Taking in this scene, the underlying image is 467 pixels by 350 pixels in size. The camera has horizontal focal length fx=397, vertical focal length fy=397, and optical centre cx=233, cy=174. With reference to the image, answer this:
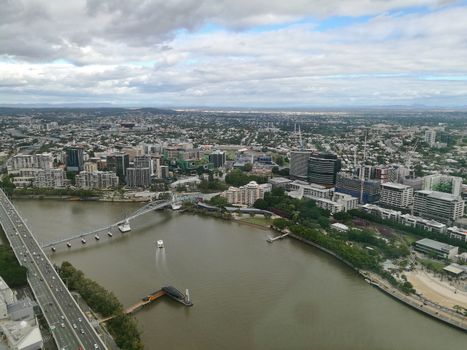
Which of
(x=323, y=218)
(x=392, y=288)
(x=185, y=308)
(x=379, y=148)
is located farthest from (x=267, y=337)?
(x=379, y=148)

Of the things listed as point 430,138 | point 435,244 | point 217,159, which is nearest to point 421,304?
point 435,244

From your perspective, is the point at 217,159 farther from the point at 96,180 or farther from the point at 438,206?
the point at 438,206

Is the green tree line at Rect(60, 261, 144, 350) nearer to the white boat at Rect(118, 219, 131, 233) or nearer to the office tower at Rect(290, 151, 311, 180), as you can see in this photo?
the white boat at Rect(118, 219, 131, 233)

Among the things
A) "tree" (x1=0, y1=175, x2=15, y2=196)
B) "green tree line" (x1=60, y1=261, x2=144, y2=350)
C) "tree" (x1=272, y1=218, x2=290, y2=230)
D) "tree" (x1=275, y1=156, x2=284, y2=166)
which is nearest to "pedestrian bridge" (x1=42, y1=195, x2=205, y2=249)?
"green tree line" (x1=60, y1=261, x2=144, y2=350)

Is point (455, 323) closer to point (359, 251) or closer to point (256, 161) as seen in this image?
point (359, 251)

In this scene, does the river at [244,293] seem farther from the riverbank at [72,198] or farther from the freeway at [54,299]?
the riverbank at [72,198]

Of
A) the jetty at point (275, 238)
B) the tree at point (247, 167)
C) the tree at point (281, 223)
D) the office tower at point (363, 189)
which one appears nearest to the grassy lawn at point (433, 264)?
the jetty at point (275, 238)
